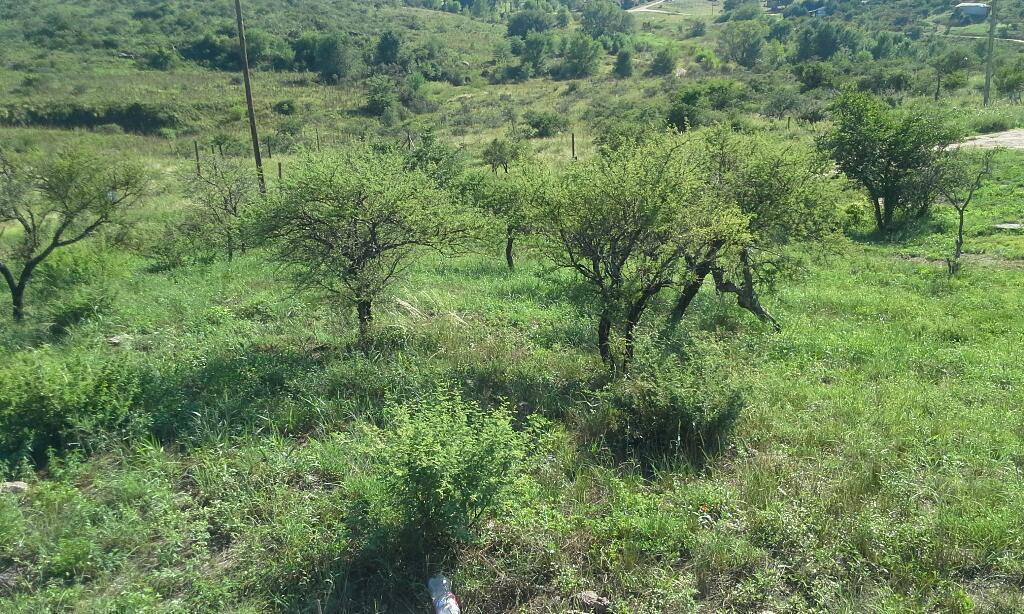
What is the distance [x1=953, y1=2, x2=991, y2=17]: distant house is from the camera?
8662 cm

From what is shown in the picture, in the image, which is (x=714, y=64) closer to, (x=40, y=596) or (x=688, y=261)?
(x=688, y=261)

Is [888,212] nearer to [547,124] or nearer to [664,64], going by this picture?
[547,124]

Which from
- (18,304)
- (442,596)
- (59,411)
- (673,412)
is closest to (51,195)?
(18,304)

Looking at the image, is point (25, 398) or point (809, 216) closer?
point (25, 398)

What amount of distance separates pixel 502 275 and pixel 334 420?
8760 mm

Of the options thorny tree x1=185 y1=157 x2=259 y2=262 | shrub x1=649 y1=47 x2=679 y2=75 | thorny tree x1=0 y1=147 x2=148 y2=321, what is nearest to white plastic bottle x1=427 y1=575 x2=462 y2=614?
thorny tree x1=0 y1=147 x2=148 y2=321

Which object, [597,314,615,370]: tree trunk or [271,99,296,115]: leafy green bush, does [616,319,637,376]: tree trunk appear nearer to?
[597,314,615,370]: tree trunk

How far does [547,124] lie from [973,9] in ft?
274

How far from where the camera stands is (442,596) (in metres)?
4.71

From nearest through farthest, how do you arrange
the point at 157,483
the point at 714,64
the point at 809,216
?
1. the point at 157,483
2. the point at 809,216
3. the point at 714,64

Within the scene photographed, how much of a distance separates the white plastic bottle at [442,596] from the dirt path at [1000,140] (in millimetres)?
28172

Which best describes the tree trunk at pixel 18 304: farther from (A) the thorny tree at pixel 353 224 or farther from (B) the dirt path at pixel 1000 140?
(B) the dirt path at pixel 1000 140

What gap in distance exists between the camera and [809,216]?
10391 millimetres

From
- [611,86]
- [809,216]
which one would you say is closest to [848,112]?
[809,216]
